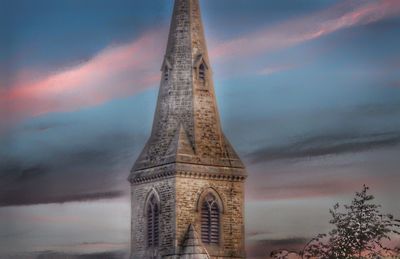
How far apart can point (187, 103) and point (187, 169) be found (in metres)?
3.26

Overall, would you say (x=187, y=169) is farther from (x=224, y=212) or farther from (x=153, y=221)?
(x=153, y=221)

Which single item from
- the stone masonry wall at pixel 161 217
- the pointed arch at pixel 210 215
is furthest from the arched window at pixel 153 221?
the pointed arch at pixel 210 215

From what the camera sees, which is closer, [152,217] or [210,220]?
[210,220]

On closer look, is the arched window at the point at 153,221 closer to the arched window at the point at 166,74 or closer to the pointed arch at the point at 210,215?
the pointed arch at the point at 210,215

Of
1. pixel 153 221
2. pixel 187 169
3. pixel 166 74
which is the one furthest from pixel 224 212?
pixel 166 74

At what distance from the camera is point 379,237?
53.5 meters

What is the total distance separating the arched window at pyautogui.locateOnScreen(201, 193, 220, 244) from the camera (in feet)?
234

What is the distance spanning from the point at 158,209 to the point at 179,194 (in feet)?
4.83

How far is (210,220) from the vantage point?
235ft

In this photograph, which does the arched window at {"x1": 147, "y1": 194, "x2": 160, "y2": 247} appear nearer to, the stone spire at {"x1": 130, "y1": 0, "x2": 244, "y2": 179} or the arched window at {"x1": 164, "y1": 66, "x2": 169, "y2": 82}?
the stone spire at {"x1": 130, "y1": 0, "x2": 244, "y2": 179}

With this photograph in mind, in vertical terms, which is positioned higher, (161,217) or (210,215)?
(210,215)

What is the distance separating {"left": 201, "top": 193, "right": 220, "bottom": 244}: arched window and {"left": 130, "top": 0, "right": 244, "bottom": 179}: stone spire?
1710mm

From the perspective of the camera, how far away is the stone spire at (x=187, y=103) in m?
71.8

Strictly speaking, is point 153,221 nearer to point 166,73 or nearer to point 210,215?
point 210,215
